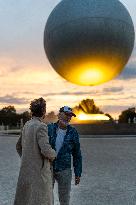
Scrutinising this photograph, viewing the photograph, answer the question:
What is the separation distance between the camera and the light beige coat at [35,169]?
4555mm

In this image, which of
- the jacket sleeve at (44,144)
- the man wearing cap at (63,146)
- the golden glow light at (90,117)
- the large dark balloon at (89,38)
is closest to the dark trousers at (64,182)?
the man wearing cap at (63,146)

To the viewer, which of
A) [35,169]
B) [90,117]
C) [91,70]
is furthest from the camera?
[90,117]

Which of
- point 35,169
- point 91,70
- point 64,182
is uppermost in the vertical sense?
point 91,70

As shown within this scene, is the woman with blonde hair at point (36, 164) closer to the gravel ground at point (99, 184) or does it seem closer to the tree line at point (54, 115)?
the gravel ground at point (99, 184)

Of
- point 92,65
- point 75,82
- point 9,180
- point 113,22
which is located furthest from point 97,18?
point 9,180

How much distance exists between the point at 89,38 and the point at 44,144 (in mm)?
26666

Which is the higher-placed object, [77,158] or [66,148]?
[66,148]

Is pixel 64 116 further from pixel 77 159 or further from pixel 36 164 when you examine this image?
pixel 36 164

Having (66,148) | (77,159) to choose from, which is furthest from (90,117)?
(66,148)

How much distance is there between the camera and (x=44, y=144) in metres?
4.62

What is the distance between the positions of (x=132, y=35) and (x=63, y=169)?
29.1 meters

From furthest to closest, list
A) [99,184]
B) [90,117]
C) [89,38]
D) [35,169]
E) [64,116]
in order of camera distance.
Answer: [90,117]
[89,38]
[99,184]
[64,116]
[35,169]

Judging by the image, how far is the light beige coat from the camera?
4555mm

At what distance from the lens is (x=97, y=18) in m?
30.7
